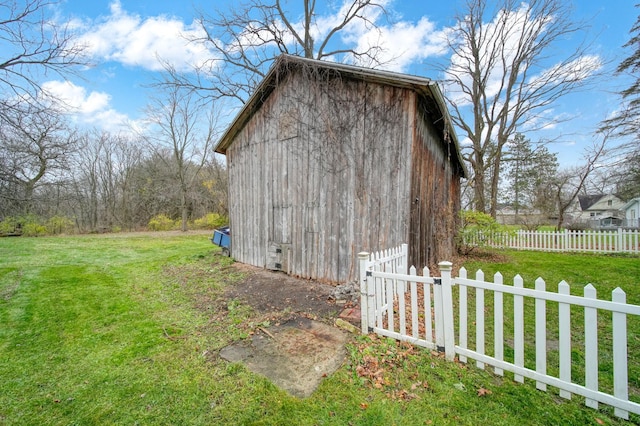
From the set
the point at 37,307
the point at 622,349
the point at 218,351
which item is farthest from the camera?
the point at 37,307

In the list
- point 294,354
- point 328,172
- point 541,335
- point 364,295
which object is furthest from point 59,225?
point 541,335

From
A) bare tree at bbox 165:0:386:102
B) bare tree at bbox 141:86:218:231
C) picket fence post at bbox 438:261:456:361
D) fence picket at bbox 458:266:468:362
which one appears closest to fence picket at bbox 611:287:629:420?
fence picket at bbox 458:266:468:362

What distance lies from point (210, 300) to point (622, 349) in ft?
17.8

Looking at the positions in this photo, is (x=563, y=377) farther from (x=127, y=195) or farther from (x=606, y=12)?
(x=127, y=195)

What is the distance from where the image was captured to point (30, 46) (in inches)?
Result: 226

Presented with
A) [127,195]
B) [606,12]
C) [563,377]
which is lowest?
[563,377]

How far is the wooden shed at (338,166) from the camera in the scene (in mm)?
5031

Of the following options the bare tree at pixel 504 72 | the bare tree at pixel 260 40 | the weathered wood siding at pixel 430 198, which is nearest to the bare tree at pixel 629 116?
the bare tree at pixel 504 72

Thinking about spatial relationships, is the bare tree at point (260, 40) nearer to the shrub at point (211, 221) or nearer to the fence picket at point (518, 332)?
the fence picket at point (518, 332)

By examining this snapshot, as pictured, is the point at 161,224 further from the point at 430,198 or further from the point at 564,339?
the point at 564,339

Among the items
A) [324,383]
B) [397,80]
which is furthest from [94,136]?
[324,383]

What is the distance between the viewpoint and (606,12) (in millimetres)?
10359

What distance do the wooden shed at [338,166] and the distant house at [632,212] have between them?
99.0 feet

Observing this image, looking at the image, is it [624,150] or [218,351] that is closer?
[218,351]
